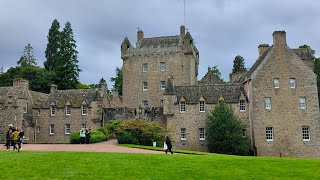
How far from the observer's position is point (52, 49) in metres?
79.3

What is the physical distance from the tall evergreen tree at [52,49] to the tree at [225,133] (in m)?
44.7

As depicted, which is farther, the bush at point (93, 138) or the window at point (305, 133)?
the window at point (305, 133)

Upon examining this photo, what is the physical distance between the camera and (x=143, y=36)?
207 feet

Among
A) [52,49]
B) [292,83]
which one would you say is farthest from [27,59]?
[292,83]

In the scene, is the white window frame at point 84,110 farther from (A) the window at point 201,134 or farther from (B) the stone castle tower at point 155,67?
(A) the window at point 201,134

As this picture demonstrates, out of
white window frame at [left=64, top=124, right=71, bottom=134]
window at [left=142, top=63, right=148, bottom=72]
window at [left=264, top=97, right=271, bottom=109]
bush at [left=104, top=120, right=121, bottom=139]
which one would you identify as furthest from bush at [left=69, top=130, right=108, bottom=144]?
window at [left=264, top=97, right=271, bottom=109]

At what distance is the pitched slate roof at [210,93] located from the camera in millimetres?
48000

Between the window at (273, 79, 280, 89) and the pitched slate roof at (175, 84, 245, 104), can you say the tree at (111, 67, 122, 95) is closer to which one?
the pitched slate roof at (175, 84, 245, 104)

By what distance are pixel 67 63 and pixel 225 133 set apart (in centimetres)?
4439

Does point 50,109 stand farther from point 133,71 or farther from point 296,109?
point 296,109

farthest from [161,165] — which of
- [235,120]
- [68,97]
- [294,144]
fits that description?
[68,97]

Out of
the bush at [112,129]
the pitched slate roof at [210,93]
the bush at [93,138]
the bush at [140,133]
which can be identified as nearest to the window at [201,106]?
the pitched slate roof at [210,93]

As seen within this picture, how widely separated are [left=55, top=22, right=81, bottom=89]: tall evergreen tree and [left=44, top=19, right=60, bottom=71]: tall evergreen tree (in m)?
1.22

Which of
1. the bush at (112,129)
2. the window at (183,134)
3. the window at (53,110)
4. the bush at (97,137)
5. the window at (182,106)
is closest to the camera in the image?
the bush at (97,137)
